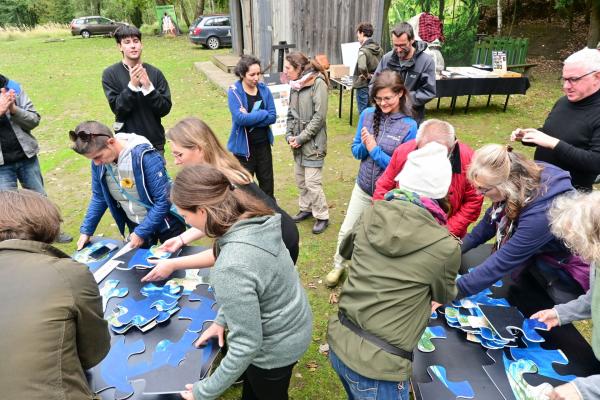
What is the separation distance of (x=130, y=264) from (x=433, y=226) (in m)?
1.93

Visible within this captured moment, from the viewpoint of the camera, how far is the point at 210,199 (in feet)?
5.42

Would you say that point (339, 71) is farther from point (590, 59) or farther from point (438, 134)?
point (438, 134)

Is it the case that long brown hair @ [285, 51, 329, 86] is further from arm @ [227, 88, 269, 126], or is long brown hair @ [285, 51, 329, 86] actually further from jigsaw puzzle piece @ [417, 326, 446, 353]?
jigsaw puzzle piece @ [417, 326, 446, 353]

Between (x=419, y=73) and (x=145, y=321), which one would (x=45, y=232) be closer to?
(x=145, y=321)

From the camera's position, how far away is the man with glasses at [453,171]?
2670 millimetres

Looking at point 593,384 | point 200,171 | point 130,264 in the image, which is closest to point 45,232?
point 200,171

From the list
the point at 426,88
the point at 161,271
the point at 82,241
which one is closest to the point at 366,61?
the point at 426,88

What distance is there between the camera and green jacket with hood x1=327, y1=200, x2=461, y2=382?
68.7 inches

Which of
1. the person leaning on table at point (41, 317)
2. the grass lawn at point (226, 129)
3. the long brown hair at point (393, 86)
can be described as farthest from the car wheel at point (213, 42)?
the person leaning on table at point (41, 317)

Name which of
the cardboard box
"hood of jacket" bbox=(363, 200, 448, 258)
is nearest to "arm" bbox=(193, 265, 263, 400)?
"hood of jacket" bbox=(363, 200, 448, 258)

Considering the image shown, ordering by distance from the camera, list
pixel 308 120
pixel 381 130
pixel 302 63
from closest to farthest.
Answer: pixel 381 130 < pixel 302 63 < pixel 308 120

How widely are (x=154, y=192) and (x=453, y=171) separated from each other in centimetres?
212

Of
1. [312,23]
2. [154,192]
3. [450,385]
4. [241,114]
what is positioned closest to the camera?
[450,385]

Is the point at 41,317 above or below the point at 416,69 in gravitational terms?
below
